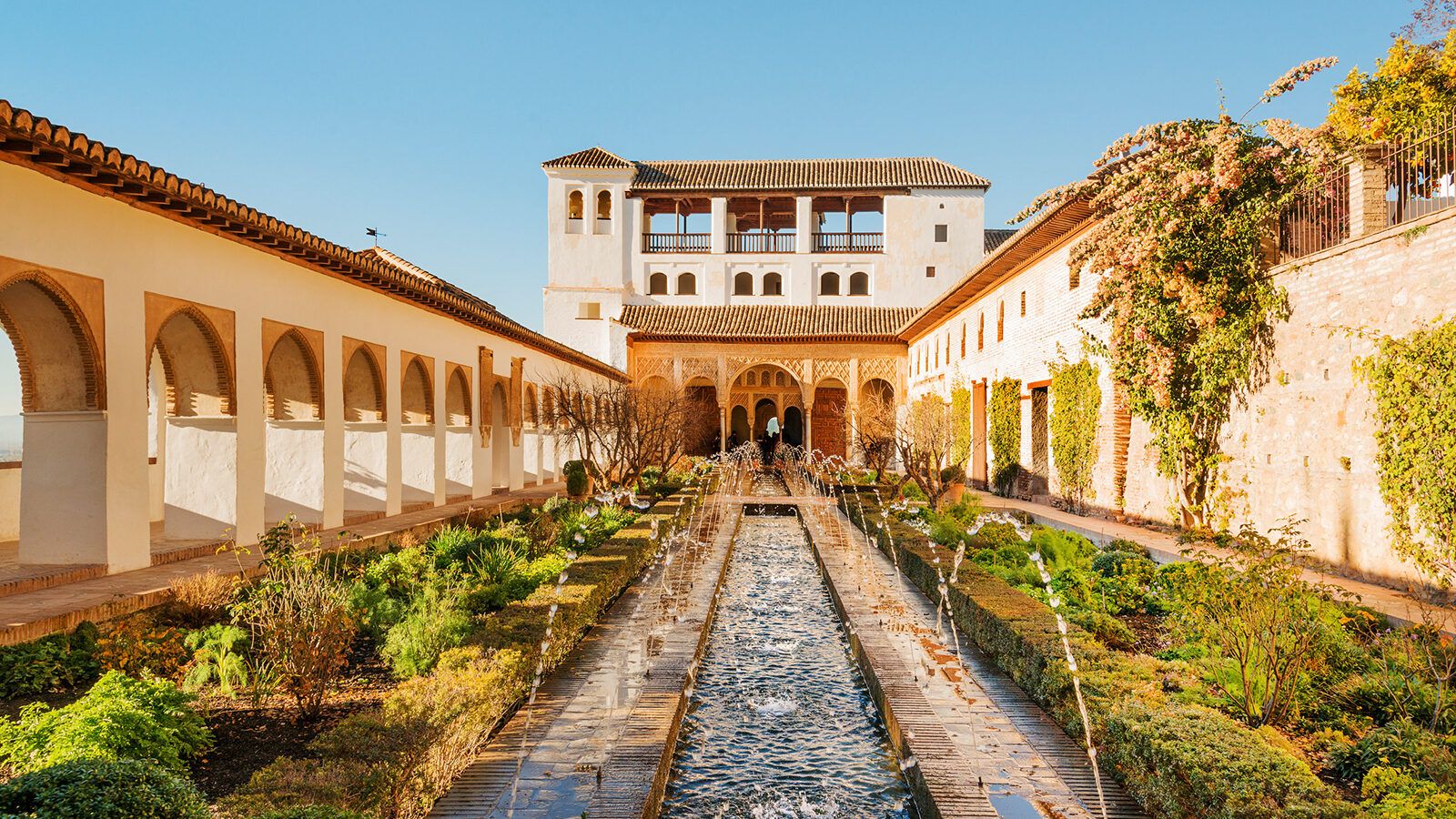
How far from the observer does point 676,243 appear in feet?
118

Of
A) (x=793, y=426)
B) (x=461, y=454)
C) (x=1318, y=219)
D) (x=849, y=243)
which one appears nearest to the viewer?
(x=1318, y=219)

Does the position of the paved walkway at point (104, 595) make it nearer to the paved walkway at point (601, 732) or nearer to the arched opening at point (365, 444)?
the arched opening at point (365, 444)

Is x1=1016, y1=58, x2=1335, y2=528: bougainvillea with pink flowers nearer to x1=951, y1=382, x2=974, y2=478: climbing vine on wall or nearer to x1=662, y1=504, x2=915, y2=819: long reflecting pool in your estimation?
x1=662, y1=504, x2=915, y2=819: long reflecting pool

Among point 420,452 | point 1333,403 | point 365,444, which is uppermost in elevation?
point 1333,403

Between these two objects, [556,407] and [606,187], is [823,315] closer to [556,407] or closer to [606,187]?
[606,187]

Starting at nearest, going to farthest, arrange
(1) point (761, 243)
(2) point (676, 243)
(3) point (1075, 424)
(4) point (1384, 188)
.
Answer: (4) point (1384, 188) → (3) point (1075, 424) → (2) point (676, 243) → (1) point (761, 243)

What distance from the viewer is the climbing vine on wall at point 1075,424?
47.0 ft

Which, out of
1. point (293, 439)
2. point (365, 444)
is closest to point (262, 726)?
point (293, 439)

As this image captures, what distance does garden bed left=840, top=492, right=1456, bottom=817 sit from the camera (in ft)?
10.8

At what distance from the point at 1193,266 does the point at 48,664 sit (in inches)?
452

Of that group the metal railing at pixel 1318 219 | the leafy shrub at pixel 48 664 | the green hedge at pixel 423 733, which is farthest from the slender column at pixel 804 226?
the leafy shrub at pixel 48 664

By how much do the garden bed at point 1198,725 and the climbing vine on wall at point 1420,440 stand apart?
6.13 ft

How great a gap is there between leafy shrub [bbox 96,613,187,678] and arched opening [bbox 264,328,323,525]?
556cm

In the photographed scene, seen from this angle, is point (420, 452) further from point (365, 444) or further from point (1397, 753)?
point (1397, 753)
